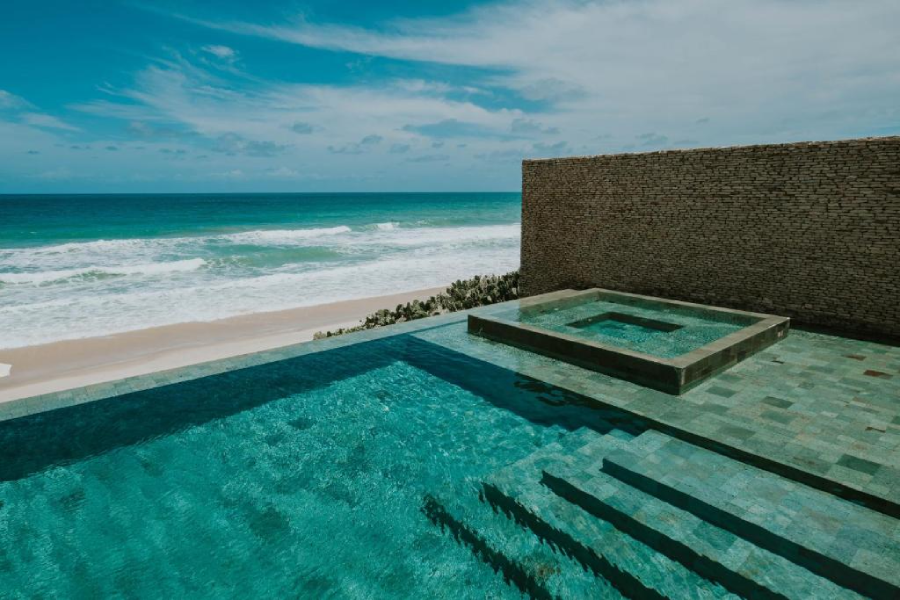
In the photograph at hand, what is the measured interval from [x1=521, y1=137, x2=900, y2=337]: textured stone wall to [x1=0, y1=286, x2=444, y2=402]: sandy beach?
5.71 metres

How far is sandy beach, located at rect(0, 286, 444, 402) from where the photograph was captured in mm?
9211

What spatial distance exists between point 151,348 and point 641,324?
31.3ft

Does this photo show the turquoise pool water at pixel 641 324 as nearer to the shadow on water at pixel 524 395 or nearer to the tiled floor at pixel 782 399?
the tiled floor at pixel 782 399

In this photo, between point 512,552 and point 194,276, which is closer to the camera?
point 512,552

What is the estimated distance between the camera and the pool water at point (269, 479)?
3443 millimetres

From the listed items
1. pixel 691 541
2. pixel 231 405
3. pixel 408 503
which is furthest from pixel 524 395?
pixel 231 405

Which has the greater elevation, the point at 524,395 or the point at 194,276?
the point at 524,395

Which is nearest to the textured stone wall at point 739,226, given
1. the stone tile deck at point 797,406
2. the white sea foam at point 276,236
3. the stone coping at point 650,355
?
the stone coping at point 650,355

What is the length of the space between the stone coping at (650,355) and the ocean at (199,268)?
8409 mm

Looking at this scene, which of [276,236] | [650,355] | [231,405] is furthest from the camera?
[276,236]

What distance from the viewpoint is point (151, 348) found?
10.9 m

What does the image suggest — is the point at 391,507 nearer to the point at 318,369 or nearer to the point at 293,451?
the point at 293,451

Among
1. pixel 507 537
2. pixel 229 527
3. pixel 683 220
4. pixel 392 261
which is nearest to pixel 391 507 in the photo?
pixel 507 537

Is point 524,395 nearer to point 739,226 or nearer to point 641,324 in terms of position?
point 641,324
